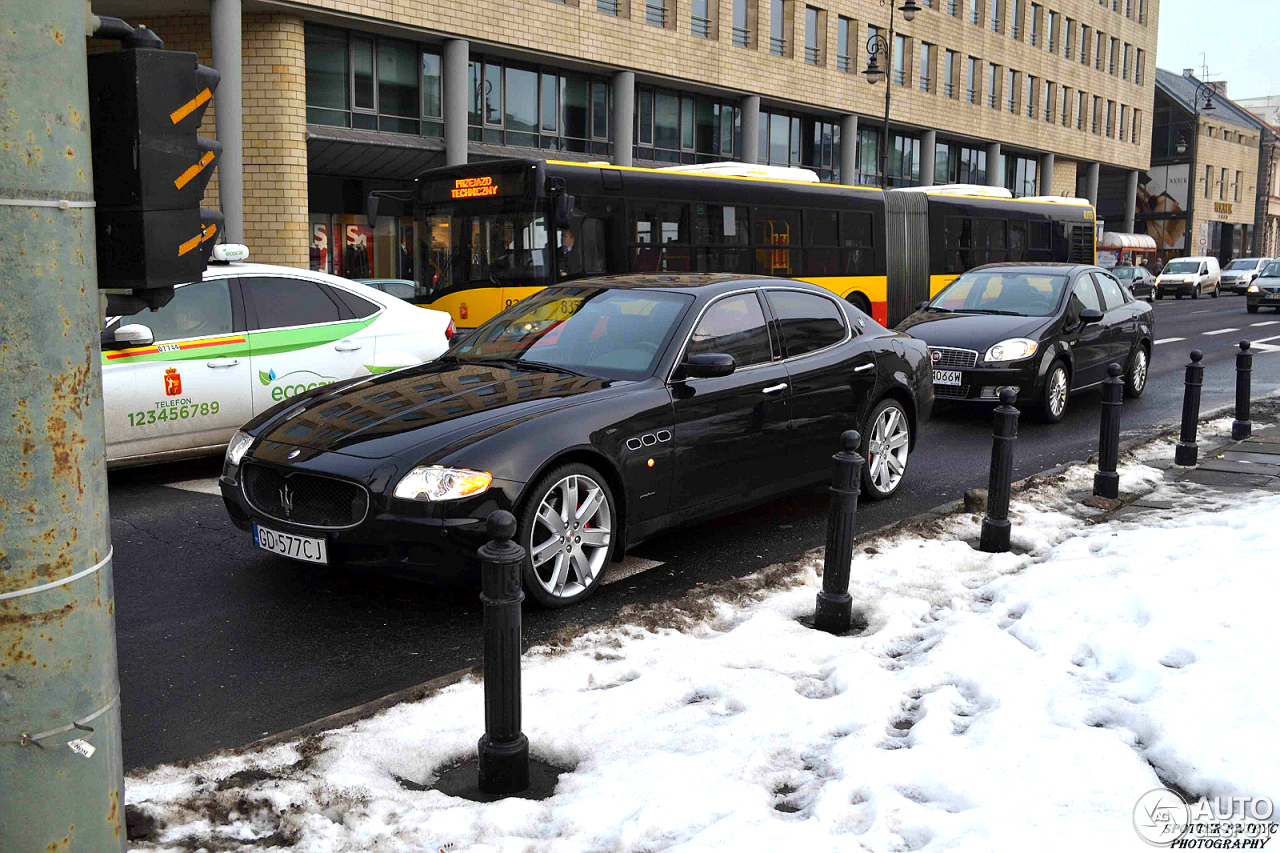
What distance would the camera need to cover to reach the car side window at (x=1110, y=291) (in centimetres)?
1268

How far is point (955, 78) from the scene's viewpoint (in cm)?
4791

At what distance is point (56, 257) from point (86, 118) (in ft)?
0.97

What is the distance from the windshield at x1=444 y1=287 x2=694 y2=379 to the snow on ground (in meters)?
1.43

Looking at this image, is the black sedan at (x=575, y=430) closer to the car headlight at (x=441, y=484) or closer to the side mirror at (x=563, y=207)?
the car headlight at (x=441, y=484)

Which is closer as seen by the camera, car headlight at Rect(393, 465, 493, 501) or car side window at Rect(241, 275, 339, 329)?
car headlight at Rect(393, 465, 493, 501)

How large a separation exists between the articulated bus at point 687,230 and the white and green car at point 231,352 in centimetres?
452

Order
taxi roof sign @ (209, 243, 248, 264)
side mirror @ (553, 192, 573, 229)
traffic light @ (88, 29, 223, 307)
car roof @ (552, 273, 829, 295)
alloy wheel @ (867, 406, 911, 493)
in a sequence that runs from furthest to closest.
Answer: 1. side mirror @ (553, 192, 573, 229)
2. taxi roof sign @ (209, 243, 248, 264)
3. alloy wheel @ (867, 406, 911, 493)
4. car roof @ (552, 273, 829, 295)
5. traffic light @ (88, 29, 223, 307)

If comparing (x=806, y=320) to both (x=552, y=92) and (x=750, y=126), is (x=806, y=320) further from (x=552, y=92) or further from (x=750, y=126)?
(x=750, y=126)

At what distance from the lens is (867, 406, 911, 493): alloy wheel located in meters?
7.69

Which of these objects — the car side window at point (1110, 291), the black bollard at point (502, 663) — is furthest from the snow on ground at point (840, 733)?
the car side window at point (1110, 291)

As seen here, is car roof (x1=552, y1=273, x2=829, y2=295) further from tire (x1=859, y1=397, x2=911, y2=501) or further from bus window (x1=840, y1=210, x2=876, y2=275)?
bus window (x1=840, y1=210, x2=876, y2=275)

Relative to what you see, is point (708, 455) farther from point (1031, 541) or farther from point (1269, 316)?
point (1269, 316)

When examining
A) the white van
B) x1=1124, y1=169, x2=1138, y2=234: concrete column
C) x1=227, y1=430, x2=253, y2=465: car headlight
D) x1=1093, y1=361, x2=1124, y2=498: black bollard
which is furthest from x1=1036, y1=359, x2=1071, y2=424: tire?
x1=1124, y1=169, x2=1138, y2=234: concrete column

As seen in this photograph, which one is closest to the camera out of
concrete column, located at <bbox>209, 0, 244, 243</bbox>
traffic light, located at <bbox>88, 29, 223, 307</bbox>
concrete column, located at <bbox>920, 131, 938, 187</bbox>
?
traffic light, located at <bbox>88, 29, 223, 307</bbox>
